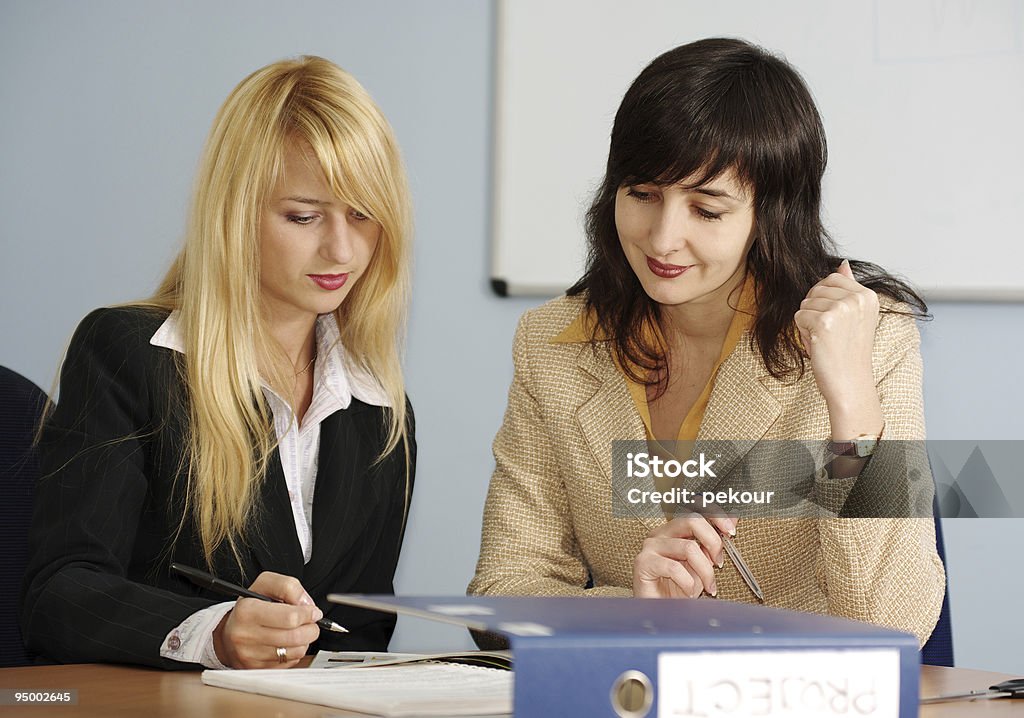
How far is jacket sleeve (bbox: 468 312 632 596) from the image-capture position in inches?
57.3

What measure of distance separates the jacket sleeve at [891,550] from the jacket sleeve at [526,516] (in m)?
0.27

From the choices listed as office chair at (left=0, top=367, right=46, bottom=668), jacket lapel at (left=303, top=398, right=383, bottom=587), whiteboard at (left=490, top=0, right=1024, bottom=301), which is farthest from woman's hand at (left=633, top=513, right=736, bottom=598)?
whiteboard at (left=490, top=0, right=1024, bottom=301)

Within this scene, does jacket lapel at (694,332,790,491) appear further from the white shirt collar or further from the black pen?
the black pen

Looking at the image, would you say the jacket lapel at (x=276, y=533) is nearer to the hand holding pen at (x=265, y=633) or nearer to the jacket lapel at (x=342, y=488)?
the jacket lapel at (x=342, y=488)

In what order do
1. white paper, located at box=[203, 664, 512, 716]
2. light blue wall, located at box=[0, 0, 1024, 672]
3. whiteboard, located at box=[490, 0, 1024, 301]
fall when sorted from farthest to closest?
light blue wall, located at box=[0, 0, 1024, 672]
whiteboard, located at box=[490, 0, 1024, 301]
white paper, located at box=[203, 664, 512, 716]

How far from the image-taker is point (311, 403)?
61.5 inches

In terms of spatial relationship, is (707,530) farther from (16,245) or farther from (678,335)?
(16,245)

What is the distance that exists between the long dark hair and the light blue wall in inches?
27.9

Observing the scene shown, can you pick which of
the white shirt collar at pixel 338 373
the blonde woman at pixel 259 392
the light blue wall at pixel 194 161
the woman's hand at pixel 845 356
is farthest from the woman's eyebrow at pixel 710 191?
the light blue wall at pixel 194 161

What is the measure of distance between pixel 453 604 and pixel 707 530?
0.48m

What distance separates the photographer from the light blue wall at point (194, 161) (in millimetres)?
2303

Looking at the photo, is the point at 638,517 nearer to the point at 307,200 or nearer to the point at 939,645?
the point at 939,645

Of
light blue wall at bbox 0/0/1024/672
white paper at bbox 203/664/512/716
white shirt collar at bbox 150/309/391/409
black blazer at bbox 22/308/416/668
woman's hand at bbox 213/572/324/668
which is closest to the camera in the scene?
white paper at bbox 203/664/512/716

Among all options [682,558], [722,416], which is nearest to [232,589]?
[682,558]
